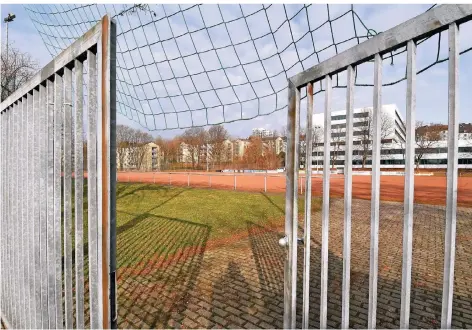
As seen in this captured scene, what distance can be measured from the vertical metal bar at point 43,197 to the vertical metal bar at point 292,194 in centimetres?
159

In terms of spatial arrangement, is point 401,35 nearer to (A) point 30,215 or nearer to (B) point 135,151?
(A) point 30,215

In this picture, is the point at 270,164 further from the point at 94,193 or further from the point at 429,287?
the point at 94,193

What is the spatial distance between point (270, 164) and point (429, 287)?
4730 cm

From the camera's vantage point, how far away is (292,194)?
1.81 m

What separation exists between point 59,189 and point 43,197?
0.18 m

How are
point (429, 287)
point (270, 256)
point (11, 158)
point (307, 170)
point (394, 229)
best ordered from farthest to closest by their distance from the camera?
1. point (394, 229)
2. point (270, 256)
3. point (429, 287)
4. point (11, 158)
5. point (307, 170)

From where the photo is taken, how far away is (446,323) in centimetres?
103

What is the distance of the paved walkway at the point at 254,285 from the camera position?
11.6 feet

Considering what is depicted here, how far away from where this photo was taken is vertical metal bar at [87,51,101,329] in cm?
141

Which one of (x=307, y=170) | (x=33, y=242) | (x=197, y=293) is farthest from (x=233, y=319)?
(x=307, y=170)

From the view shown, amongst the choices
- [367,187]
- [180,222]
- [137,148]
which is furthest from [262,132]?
[180,222]

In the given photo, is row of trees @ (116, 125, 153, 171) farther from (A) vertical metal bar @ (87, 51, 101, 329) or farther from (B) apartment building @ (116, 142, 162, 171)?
(A) vertical metal bar @ (87, 51, 101, 329)

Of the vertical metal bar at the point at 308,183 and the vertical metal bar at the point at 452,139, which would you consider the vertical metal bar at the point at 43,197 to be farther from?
the vertical metal bar at the point at 452,139

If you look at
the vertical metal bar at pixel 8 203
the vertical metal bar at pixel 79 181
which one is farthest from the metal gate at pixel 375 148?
the vertical metal bar at pixel 8 203
